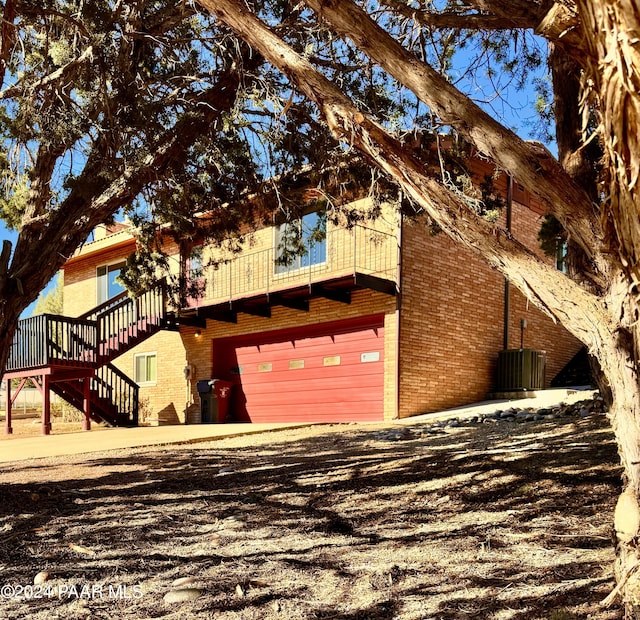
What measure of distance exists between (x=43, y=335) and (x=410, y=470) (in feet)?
37.3

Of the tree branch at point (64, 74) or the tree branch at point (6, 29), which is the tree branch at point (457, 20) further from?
the tree branch at point (6, 29)

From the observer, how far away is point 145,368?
824 inches

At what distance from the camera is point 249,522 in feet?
16.6

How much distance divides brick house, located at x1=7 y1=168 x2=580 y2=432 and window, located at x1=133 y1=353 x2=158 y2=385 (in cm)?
78

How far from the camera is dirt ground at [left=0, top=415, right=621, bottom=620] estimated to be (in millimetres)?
3373

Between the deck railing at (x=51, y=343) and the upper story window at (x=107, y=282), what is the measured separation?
568 centimetres

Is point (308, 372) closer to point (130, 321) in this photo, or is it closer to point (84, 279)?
point (130, 321)

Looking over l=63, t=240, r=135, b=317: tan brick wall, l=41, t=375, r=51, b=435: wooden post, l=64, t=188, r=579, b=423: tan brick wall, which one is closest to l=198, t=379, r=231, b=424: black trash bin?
l=64, t=188, r=579, b=423: tan brick wall

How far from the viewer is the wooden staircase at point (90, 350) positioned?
15516 mm

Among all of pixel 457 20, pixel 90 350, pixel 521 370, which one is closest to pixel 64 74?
pixel 457 20

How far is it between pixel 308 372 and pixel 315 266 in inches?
104

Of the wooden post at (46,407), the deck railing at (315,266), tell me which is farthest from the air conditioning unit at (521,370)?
the wooden post at (46,407)

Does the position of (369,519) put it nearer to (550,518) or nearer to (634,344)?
(550,518)

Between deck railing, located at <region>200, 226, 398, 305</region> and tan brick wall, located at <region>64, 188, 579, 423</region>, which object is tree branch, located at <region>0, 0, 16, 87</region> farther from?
tan brick wall, located at <region>64, 188, 579, 423</region>
